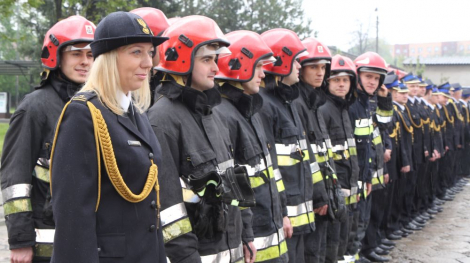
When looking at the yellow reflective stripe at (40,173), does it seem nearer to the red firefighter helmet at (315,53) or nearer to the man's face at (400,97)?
the red firefighter helmet at (315,53)

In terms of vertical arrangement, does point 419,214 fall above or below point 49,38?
below

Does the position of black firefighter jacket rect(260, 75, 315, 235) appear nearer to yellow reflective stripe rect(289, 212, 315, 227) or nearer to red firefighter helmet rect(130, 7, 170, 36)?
yellow reflective stripe rect(289, 212, 315, 227)

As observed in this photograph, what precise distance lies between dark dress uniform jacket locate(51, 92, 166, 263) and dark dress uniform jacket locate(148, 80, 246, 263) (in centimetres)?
44

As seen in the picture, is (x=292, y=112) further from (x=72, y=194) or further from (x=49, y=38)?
(x=72, y=194)

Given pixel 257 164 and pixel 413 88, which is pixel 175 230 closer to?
pixel 257 164

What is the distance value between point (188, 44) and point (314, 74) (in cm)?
268

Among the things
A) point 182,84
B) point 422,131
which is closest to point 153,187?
point 182,84

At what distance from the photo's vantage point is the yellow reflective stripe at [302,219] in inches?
204

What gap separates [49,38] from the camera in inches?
163

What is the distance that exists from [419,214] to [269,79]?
24.5 feet

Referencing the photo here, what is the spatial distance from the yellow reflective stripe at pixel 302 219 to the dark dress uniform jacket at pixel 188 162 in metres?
1.47

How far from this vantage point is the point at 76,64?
4039 millimetres

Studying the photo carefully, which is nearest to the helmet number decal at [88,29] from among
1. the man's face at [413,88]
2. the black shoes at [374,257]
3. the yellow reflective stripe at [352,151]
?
the yellow reflective stripe at [352,151]

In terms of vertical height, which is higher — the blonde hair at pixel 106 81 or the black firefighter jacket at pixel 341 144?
the blonde hair at pixel 106 81
